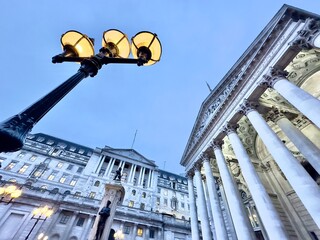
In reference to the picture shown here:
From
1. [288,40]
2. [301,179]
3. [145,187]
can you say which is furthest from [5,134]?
[145,187]

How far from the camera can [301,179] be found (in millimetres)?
8461

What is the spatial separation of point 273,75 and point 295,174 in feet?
22.5

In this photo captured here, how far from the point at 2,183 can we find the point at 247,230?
37647 mm

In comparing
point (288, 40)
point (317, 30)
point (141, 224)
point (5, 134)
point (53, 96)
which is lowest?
point (5, 134)

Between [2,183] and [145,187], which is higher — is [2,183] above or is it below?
below

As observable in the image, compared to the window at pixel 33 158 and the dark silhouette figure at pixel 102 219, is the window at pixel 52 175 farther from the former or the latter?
the dark silhouette figure at pixel 102 219

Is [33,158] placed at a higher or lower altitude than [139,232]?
higher

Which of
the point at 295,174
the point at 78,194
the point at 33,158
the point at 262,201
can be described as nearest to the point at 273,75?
the point at 295,174

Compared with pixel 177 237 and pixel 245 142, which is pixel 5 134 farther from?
pixel 177 237

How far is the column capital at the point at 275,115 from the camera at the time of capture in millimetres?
14211

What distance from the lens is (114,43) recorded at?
450cm

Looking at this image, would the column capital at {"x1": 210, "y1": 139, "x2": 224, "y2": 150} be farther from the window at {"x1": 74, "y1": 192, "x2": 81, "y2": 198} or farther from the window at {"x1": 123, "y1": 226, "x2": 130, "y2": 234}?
the window at {"x1": 74, "y1": 192, "x2": 81, "y2": 198}

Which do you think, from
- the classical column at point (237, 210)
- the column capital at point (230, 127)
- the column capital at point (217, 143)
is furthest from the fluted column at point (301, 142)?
the classical column at point (237, 210)

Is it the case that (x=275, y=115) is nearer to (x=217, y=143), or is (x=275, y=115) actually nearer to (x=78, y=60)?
(x=217, y=143)
